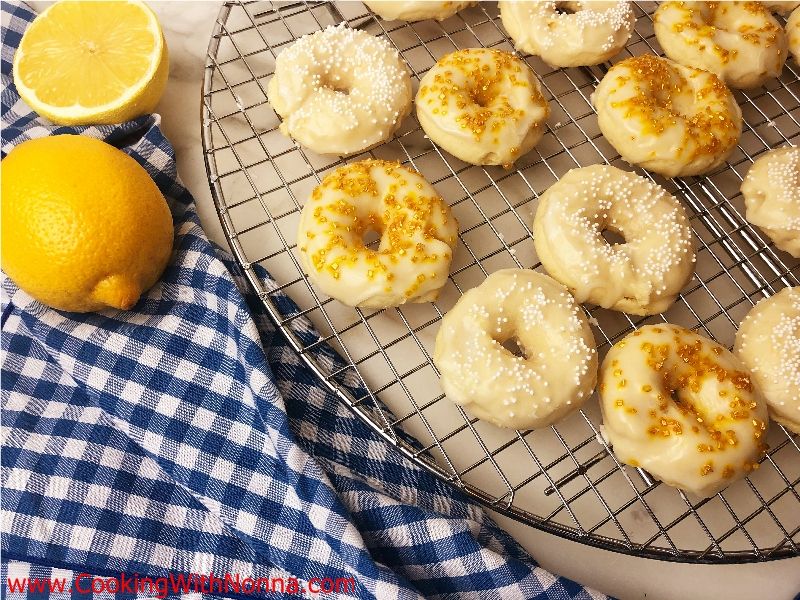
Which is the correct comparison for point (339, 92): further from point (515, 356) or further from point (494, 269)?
point (515, 356)

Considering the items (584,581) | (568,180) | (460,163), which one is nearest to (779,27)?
(568,180)

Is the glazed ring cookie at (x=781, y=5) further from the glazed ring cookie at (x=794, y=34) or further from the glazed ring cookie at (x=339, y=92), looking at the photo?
the glazed ring cookie at (x=339, y=92)

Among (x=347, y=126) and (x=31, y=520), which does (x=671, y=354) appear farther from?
(x=31, y=520)

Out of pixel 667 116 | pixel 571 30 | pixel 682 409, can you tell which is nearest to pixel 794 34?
pixel 667 116

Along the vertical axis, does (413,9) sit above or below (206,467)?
above

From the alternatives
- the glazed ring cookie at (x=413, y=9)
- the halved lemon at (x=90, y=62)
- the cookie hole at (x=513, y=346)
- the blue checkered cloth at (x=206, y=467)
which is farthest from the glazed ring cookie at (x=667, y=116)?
the halved lemon at (x=90, y=62)

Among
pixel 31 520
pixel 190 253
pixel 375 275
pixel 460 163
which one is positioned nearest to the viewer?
pixel 31 520
